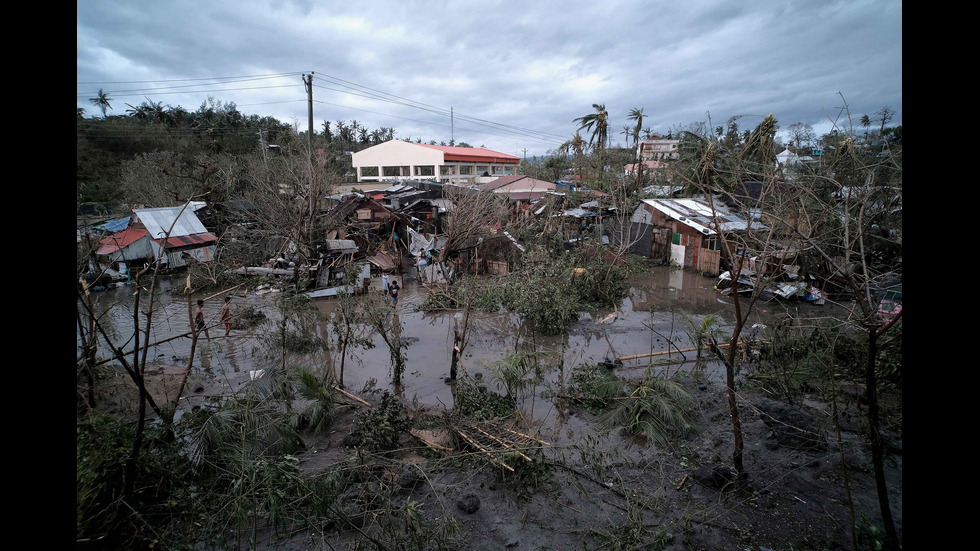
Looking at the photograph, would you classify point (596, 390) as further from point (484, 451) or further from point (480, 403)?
point (484, 451)

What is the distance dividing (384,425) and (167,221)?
15624 millimetres

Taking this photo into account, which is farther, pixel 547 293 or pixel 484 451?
pixel 547 293

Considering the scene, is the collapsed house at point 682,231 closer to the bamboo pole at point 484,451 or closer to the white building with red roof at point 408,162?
the bamboo pole at point 484,451

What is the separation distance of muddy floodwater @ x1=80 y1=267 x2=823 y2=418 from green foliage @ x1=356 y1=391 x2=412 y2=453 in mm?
868

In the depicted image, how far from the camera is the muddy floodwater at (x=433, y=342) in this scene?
8461 millimetres

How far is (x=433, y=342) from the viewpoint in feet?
34.7

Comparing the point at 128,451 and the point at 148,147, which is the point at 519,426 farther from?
the point at 148,147

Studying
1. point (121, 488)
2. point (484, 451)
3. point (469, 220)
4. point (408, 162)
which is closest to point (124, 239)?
point (469, 220)

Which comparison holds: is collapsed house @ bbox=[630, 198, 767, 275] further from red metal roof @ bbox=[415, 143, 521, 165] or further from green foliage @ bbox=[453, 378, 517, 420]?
red metal roof @ bbox=[415, 143, 521, 165]

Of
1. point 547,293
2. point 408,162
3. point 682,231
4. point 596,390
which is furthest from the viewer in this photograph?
point 408,162
